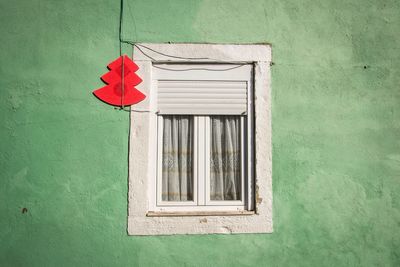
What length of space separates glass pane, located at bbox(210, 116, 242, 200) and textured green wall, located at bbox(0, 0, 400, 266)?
402 mm

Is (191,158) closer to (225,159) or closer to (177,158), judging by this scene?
(177,158)

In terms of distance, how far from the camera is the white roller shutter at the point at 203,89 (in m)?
3.09

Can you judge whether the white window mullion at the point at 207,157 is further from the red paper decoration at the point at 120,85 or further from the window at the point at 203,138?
the red paper decoration at the point at 120,85

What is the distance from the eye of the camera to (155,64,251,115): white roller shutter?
3.09m

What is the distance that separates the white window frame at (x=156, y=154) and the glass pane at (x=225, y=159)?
0.14 metres

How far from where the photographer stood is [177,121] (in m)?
3.16

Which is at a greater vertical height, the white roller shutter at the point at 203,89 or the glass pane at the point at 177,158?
the white roller shutter at the point at 203,89

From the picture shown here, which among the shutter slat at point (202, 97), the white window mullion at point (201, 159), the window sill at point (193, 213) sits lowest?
the window sill at point (193, 213)

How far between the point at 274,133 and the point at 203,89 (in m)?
0.85

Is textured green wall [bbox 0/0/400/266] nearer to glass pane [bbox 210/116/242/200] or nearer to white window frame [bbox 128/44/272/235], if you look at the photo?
white window frame [bbox 128/44/272/235]

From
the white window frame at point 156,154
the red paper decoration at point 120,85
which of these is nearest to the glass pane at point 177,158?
the white window frame at point 156,154

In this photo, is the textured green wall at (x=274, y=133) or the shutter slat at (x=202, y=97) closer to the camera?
the textured green wall at (x=274, y=133)

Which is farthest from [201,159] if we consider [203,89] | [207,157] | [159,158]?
[203,89]

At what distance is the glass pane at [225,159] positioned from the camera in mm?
3135
